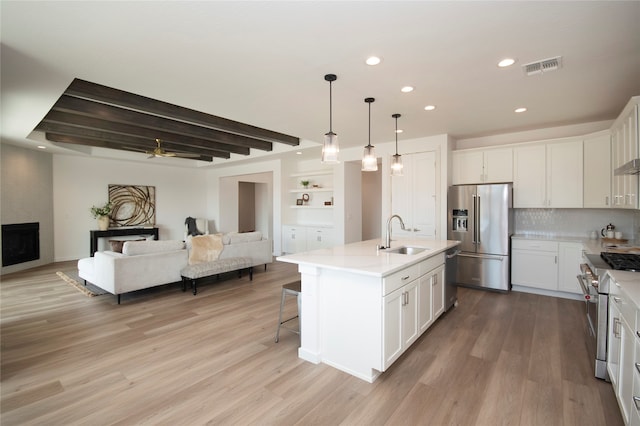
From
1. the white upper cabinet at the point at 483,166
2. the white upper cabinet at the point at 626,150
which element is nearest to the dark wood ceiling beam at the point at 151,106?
the white upper cabinet at the point at 483,166

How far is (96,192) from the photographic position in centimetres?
774

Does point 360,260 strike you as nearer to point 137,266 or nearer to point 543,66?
point 543,66

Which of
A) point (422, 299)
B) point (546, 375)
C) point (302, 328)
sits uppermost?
point (422, 299)

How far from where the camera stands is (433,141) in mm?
5184

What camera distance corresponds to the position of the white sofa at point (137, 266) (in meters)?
4.03

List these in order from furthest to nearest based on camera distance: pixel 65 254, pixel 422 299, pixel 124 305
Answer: pixel 65 254 → pixel 124 305 → pixel 422 299

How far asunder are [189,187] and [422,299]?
854 cm

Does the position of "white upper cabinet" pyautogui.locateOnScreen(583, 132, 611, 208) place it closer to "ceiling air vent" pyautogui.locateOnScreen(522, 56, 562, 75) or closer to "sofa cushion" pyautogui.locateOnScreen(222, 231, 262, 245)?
"ceiling air vent" pyautogui.locateOnScreen(522, 56, 562, 75)

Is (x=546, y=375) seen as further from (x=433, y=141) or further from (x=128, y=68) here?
(x=128, y=68)

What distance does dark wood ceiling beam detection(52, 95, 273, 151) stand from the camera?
13.2 ft

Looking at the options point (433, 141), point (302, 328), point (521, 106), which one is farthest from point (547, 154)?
point (302, 328)

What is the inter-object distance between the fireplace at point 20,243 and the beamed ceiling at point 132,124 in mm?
1935

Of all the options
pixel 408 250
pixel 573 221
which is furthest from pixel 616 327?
pixel 573 221

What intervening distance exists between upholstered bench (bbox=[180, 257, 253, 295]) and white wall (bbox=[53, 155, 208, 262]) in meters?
4.69
